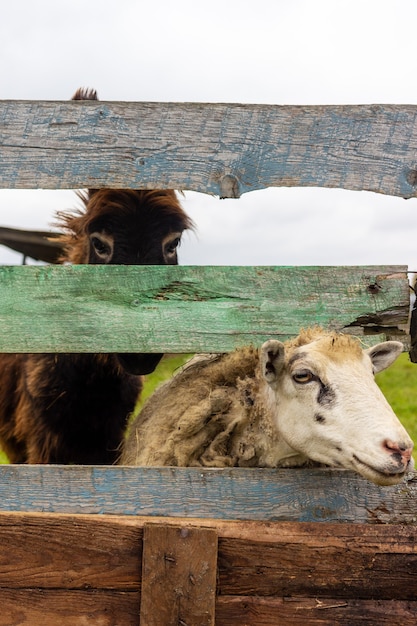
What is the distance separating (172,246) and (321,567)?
8.43 feet

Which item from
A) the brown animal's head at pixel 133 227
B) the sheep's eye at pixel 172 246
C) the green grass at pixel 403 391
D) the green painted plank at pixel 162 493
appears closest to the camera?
the green painted plank at pixel 162 493

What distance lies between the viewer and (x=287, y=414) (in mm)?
3357

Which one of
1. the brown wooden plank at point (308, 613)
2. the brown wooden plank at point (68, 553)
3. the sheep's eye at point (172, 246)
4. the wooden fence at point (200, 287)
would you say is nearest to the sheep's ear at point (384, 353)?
the wooden fence at point (200, 287)

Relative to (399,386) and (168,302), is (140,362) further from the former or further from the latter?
(399,386)

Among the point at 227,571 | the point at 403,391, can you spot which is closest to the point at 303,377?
the point at 227,571

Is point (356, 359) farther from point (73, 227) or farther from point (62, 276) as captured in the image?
point (73, 227)

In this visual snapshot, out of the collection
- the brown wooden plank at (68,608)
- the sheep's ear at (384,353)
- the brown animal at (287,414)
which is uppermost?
the sheep's ear at (384,353)

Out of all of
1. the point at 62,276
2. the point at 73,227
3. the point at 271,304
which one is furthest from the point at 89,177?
the point at 73,227

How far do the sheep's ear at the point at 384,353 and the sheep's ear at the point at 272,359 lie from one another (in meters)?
0.38

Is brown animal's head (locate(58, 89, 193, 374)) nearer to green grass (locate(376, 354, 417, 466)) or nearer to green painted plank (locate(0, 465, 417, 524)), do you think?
green painted plank (locate(0, 465, 417, 524))

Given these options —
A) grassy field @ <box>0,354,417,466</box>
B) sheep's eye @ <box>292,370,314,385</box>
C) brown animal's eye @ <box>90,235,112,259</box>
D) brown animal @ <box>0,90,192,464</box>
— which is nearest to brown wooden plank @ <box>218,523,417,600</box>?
sheep's eye @ <box>292,370,314,385</box>

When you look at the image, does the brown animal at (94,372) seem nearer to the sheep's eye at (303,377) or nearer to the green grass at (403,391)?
the sheep's eye at (303,377)

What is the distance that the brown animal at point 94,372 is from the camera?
15.0ft

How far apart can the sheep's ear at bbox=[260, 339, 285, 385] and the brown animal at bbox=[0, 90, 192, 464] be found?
1.33 m
